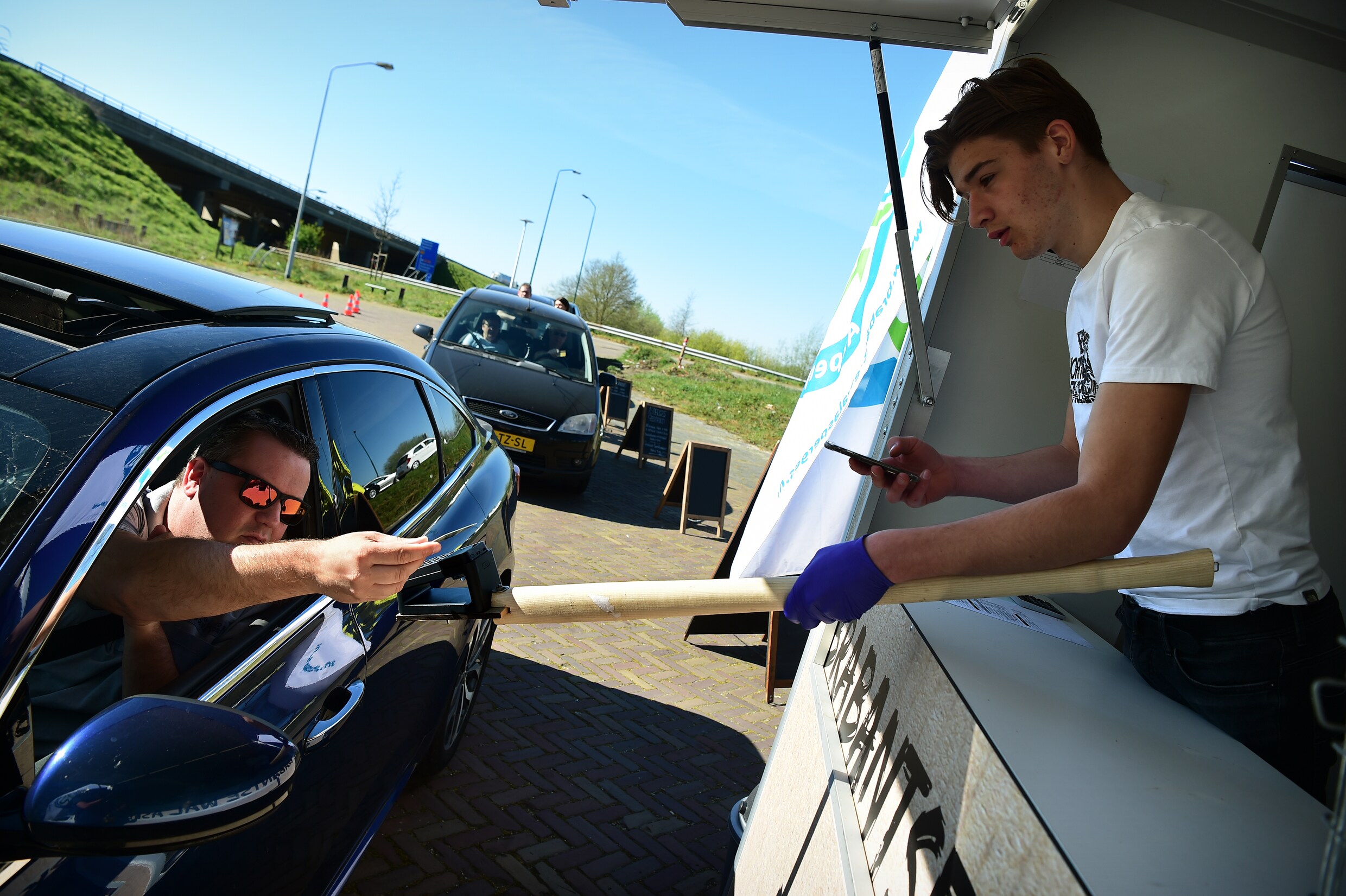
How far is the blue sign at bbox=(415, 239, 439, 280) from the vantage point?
7012cm

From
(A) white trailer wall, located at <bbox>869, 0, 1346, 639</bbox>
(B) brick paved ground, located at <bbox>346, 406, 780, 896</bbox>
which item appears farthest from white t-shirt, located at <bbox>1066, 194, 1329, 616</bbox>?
(B) brick paved ground, located at <bbox>346, 406, 780, 896</bbox>

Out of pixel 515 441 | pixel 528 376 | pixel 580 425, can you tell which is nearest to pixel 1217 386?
pixel 515 441

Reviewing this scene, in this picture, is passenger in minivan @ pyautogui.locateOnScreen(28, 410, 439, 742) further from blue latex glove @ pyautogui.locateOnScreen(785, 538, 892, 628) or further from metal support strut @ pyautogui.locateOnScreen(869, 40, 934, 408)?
metal support strut @ pyautogui.locateOnScreen(869, 40, 934, 408)

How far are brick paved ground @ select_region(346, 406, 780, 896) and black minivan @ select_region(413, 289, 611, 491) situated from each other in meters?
2.00

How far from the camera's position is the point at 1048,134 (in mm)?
1704

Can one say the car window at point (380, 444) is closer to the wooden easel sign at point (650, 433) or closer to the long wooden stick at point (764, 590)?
the long wooden stick at point (764, 590)

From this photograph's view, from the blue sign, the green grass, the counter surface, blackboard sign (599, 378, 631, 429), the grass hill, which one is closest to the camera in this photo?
the counter surface

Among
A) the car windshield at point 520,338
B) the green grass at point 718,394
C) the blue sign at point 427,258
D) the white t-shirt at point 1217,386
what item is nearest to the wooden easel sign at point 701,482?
the car windshield at point 520,338

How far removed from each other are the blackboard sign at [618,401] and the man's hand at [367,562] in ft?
41.4

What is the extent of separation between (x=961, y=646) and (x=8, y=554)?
1560 millimetres

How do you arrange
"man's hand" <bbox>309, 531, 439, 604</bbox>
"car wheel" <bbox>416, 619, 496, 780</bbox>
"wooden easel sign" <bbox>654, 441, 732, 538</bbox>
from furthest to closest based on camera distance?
"wooden easel sign" <bbox>654, 441, 732, 538</bbox>
"car wheel" <bbox>416, 619, 496, 780</bbox>
"man's hand" <bbox>309, 531, 439, 604</bbox>

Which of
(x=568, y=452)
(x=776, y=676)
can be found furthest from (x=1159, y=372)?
(x=568, y=452)

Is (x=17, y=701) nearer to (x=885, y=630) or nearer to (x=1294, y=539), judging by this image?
(x=885, y=630)

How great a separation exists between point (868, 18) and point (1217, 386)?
175 cm
